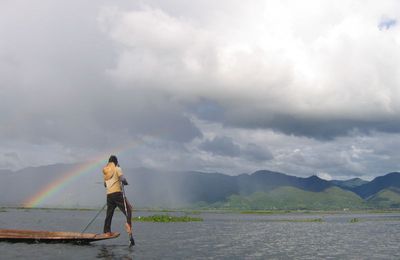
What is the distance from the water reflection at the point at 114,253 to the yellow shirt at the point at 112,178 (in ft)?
13.2

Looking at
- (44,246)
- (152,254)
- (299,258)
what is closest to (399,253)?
(299,258)

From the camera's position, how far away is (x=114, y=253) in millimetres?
29109

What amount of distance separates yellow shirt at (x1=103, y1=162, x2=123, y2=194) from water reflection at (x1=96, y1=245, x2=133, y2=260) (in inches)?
159

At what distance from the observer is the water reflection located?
27250 millimetres

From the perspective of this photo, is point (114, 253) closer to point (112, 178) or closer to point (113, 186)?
point (113, 186)

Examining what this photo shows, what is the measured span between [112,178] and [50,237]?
646cm

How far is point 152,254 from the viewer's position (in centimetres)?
3016

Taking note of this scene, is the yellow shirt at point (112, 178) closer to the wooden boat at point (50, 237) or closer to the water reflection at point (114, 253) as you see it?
the wooden boat at point (50, 237)

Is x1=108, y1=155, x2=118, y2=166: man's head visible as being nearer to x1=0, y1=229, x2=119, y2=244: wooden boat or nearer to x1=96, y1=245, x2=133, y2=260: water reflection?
x1=0, y1=229, x2=119, y2=244: wooden boat

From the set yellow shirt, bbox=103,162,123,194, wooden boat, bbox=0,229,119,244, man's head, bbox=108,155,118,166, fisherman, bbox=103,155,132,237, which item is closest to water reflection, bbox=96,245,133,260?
wooden boat, bbox=0,229,119,244

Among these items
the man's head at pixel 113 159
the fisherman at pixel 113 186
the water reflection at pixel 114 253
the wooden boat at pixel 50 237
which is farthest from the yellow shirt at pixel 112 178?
the water reflection at pixel 114 253

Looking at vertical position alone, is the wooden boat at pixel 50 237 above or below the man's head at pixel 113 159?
below

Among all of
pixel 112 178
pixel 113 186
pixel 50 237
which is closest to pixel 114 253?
pixel 113 186

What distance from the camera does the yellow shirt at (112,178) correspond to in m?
30.7
